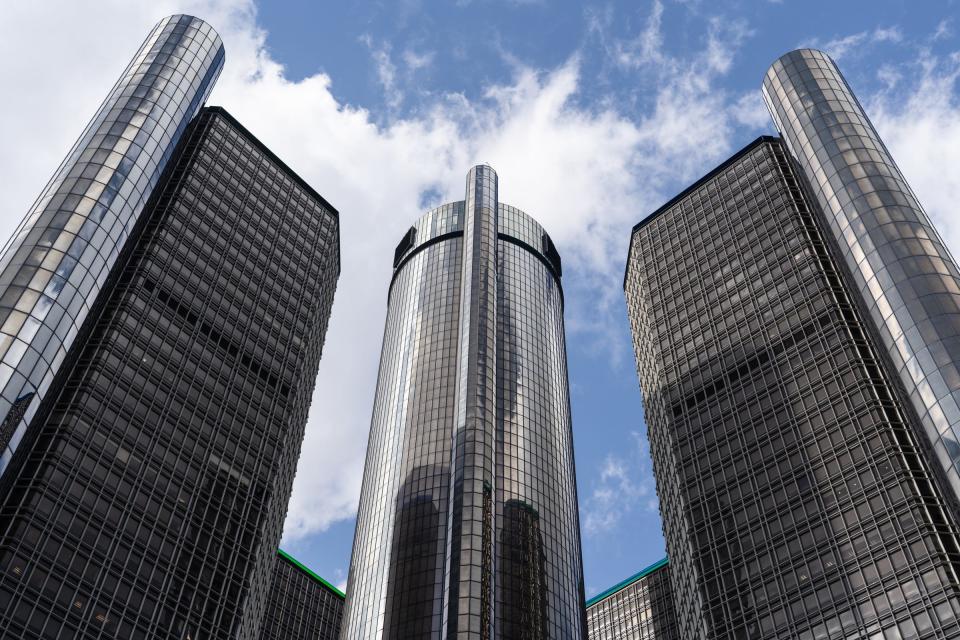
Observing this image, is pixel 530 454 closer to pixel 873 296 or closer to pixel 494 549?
pixel 494 549

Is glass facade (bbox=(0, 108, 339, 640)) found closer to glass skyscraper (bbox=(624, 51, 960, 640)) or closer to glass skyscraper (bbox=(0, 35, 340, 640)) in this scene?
glass skyscraper (bbox=(0, 35, 340, 640))

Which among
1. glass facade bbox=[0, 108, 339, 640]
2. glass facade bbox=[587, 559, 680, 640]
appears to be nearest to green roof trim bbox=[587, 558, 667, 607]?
glass facade bbox=[587, 559, 680, 640]

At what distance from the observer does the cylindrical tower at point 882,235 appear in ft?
246

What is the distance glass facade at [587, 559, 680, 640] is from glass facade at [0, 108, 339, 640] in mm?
72314

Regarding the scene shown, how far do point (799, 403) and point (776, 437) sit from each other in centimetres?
433

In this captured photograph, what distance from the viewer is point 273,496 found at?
3812 inches

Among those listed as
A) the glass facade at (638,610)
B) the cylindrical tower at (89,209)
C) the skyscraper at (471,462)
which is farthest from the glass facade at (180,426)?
the glass facade at (638,610)

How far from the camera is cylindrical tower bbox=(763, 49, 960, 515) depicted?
74.9 metres

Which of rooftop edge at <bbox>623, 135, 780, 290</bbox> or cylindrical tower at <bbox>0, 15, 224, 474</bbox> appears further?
rooftop edge at <bbox>623, 135, 780, 290</bbox>

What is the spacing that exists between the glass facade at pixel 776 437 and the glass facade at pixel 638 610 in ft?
149

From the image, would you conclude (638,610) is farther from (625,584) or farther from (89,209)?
(89,209)

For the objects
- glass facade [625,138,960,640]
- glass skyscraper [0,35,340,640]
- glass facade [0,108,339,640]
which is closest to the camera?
glass facade [0,108,339,640]

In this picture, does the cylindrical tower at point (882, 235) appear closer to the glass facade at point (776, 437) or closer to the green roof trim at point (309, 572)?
the glass facade at point (776, 437)

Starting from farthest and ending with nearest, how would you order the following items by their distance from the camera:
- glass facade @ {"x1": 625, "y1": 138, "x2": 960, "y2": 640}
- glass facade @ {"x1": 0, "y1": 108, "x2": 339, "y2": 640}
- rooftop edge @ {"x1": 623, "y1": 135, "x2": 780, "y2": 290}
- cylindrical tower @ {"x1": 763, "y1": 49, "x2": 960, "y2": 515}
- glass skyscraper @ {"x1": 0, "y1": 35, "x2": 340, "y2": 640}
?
rooftop edge @ {"x1": 623, "y1": 135, "x2": 780, "y2": 290} → glass facade @ {"x1": 625, "y1": 138, "x2": 960, "y2": 640} → cylindrical tower @ {"x1": 763, "y1": 49, "x2": 960, "y2": 515} → glass skyscraper @ {"x1": 0, "y1": 35, "x2": 340, "y2": 640} → glass facade @ {"x1": 0, "y1": 108, "x2": 339, "y2": 640}
